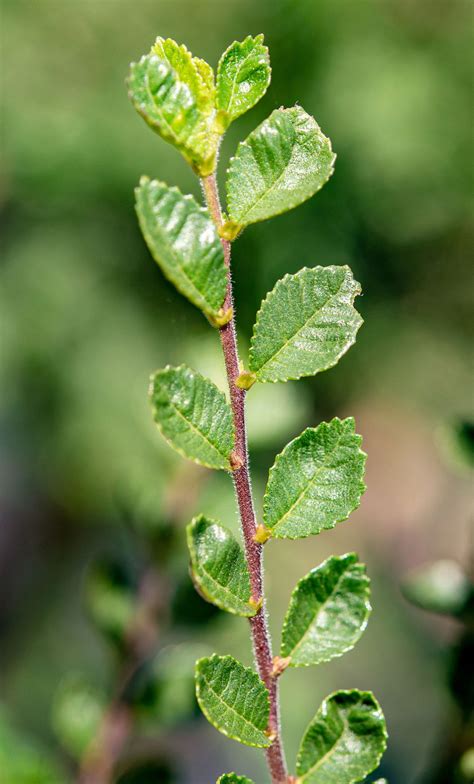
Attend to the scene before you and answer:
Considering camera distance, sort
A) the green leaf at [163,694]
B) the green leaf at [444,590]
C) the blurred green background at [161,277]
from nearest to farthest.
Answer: the green leaf at [444,590], the green leaf at [163,694], the blurred green background at [161,277]

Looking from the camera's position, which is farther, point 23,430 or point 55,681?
point 23,430

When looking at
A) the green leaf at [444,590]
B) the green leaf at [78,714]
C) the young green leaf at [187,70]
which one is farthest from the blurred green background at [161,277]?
the young green leaf at [187,70]

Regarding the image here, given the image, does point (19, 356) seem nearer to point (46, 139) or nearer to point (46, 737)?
point (46, 139)

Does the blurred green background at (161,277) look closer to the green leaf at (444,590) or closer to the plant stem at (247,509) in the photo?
the green leaf at (444,590)

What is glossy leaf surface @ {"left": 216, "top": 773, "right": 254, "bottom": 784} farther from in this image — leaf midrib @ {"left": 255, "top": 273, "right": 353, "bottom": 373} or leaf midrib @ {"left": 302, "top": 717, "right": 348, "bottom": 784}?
leaf midrib @ {"left": 255, "top": 273, "right": 353, "bottom": 373}

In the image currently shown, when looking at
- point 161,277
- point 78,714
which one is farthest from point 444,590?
point 161,277

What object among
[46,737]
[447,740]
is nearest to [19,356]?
[46,737]
